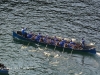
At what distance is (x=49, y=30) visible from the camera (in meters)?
82.6

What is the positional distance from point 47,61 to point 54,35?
1315 centimetres

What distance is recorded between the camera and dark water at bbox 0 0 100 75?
66.6m

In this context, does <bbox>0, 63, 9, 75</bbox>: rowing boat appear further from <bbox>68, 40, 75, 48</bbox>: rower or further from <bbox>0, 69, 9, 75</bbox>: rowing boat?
<bbox>68, 40, 75, 48</bbox>: rower

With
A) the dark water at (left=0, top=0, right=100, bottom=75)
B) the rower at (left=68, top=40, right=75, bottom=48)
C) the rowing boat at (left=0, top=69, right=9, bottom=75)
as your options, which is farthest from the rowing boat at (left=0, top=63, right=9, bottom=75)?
the rower at (left=68, top=40, right=75, bottom=48)

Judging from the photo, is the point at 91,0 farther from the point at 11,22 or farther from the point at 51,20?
the point at 11,22

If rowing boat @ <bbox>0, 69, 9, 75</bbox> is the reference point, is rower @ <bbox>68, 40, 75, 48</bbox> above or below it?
above

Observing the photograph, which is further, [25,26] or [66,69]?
[25,26]

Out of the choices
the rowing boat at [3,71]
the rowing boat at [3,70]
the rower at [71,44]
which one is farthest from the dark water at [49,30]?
the rower at [71,44]

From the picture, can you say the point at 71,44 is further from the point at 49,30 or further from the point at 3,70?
the point at 3,70

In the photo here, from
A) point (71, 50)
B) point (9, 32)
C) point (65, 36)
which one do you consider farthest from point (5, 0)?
point (71, 50)

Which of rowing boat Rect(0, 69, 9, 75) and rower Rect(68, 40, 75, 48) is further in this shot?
rower Rect(68, 40, 75, 48)

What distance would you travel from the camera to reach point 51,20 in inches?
3462

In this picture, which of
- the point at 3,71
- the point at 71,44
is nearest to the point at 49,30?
the point at 71,44

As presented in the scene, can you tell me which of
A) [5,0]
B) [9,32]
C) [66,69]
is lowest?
[66,69]
